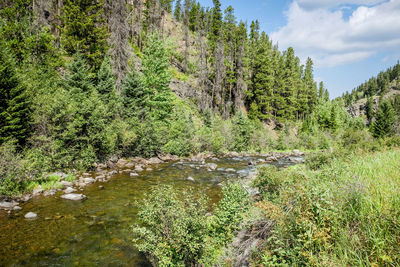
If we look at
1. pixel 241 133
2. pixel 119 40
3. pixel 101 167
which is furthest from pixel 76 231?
pixel 241 133

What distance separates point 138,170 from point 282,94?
61.1 m

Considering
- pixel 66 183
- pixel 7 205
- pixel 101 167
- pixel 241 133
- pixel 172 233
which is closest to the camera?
pixel 172 233

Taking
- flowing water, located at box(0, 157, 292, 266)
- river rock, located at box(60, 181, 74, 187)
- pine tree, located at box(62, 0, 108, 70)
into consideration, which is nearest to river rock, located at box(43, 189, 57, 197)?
flowing water, located at box(0, 157, 292, 266)

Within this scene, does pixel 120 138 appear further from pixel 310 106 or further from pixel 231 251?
pixel 310 106

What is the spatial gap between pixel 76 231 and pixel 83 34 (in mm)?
31634

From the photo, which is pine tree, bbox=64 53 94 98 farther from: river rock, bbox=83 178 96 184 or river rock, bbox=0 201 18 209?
river rock, bbox=0 201 18 209

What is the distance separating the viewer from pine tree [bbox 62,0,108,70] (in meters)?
30.6

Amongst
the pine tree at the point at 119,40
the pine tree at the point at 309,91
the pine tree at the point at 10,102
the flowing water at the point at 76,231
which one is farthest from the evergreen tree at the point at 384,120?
the pine tree at the point at 10,102

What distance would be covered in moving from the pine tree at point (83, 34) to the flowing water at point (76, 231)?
23.8 m

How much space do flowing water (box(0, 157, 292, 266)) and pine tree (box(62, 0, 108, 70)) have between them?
78.1ft

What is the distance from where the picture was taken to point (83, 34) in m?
31.6

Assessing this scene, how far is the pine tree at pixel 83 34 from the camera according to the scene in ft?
101

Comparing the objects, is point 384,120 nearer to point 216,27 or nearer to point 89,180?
point 216,27

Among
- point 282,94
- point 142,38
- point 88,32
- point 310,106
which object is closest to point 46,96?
point 88,32
